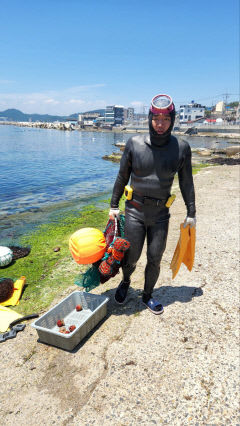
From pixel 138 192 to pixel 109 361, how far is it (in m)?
2.12

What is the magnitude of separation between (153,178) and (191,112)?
15502 cm

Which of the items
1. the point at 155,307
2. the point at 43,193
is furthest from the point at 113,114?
the point at 155,307

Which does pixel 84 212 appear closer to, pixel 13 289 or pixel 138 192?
pixel 13 289

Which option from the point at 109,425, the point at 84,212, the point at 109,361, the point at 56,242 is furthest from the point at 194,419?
the point at 84,212

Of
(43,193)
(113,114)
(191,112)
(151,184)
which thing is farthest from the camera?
(113,114)

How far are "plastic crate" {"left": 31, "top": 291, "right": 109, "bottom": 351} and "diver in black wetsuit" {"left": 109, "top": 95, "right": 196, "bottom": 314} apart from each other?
78 cm

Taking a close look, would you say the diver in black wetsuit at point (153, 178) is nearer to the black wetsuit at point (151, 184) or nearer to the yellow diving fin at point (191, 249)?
the black wetsuit at point (151, 184)

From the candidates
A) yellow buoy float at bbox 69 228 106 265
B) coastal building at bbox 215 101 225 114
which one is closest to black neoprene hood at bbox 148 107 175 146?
yellow buoy float at bbox 69 228 106 265

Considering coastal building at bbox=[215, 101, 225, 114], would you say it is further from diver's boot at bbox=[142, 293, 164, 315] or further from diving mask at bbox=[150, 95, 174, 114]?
diver's boot at bbox=[142, 293, 164, 315]

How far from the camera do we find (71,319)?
380 centimetres

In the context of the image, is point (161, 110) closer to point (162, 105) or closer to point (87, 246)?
point (162, 105)

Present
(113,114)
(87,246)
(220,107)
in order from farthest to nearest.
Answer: (113,114)
(220,107)
(87,246)

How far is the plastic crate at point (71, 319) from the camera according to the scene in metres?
3.20

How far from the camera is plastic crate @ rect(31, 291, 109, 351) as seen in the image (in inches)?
126
